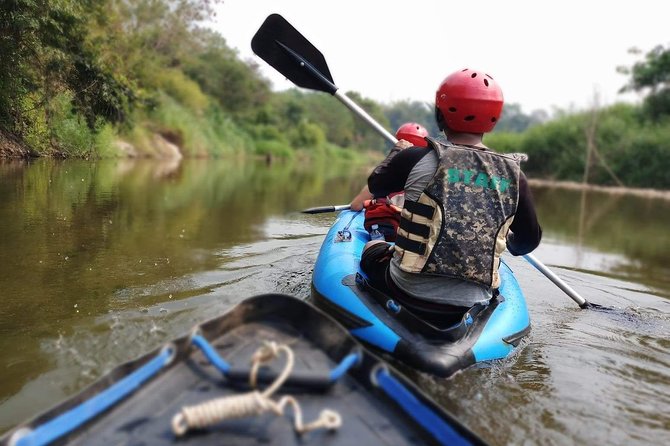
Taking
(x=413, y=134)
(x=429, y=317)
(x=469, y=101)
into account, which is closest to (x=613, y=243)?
(x=413, y=134)

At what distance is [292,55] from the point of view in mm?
4449

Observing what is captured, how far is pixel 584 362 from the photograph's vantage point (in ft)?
9.56

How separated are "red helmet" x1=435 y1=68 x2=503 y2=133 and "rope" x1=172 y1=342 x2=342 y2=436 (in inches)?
Result: 60.0

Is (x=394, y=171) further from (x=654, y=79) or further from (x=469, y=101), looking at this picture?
(x=654, y=79)

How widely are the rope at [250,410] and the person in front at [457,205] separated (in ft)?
3.98

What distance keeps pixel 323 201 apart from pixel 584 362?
7178mm

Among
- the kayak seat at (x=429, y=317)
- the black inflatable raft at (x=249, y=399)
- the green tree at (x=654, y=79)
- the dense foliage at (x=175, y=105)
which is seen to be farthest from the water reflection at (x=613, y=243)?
the green tree at (x=654, y=79)

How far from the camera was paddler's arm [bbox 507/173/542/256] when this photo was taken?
8.34ft

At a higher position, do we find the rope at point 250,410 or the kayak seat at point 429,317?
the rope at point 250,410

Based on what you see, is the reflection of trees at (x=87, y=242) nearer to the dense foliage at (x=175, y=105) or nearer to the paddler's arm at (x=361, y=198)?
the dense foliage at (x=175, y=105)

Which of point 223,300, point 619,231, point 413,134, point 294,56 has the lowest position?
point 619,231

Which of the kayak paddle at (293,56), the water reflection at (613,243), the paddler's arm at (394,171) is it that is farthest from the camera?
the water reflection at (613,243)

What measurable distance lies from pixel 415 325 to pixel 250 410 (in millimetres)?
1355

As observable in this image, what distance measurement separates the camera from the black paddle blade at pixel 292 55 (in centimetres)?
439
